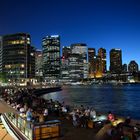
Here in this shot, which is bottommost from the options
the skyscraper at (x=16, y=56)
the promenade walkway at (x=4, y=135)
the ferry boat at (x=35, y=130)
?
the promenade walkway at (x=4, y=135)

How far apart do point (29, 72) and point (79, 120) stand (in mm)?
178988

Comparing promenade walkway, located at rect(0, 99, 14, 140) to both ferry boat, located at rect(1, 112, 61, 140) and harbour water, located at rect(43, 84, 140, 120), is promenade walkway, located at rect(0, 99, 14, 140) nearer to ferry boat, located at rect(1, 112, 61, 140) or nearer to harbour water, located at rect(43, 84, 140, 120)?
ferry boat, located at rect(1, 112, 61, 140)

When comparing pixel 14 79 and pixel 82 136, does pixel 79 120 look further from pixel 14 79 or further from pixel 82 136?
pixel 14 79

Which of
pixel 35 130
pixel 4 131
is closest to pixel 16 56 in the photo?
pixel 4 131

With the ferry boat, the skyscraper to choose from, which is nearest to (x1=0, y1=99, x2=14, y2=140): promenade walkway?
the ferry boat

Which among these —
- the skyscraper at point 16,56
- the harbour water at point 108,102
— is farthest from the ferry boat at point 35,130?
the skyscraper at point 16,56

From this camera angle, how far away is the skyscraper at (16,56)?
18220 cm

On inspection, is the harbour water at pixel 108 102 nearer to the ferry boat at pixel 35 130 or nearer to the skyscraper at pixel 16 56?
the ferry boat at pixel 35 130

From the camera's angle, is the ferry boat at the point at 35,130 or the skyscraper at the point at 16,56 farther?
the skyscraper at the point at 16,56

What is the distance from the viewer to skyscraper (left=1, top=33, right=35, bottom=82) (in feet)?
598

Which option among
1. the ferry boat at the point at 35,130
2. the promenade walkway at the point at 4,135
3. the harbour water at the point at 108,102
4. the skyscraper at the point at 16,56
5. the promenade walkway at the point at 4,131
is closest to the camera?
the ferry boat at the point at 35,130

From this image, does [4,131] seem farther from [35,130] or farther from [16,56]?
[16,56]

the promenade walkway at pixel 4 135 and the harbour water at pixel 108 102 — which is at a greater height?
the promenade walkway at pixel 4 135

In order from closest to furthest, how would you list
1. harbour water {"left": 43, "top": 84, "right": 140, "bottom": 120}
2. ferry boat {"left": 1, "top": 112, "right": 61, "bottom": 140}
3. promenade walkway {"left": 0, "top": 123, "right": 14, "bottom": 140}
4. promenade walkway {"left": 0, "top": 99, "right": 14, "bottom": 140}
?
ferry boat {"left": 1, "top": 112, "right": 61, "bottom": 140} → promenade walkway {"left": 0, "top": 123, "right": 14, "bottom": 140} → promenade walkway {"left": 0, "top": 99, "right": 14, "bottom": 140} → harbour water {"left": 43, "top": 84, "right": 140, "bottom": 120}
